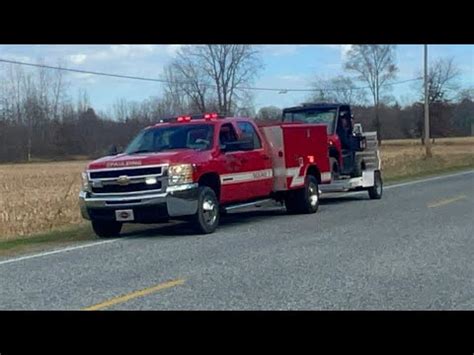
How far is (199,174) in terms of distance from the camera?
13625 millimetres

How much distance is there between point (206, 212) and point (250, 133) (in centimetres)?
268

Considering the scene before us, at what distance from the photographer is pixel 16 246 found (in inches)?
525

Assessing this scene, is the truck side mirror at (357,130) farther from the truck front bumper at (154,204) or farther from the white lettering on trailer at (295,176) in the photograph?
the truck front bumper at (154,204)

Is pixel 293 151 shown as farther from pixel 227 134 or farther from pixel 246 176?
pixel 227 134

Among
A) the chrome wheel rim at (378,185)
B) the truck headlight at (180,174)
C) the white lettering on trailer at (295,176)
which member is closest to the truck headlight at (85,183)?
the truck headlight at (180,174)

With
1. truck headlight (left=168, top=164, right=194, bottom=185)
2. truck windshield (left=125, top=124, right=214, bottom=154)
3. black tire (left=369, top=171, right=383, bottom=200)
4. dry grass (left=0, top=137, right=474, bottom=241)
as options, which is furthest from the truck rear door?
black tire (left=369, top=171, right=383, bottom=200)

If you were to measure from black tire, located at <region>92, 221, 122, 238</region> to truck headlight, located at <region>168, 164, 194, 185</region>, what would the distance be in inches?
62.4

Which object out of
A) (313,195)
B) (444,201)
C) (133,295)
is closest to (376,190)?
(444,201)
